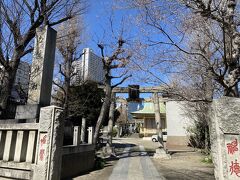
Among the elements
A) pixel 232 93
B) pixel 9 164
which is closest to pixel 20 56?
pixel 9 164

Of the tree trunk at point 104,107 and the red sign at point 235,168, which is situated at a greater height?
the tree trunk at point 104,107

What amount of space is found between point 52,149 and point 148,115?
1122 inches

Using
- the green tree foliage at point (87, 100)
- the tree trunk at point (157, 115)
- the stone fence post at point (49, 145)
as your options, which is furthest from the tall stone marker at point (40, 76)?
the tree trunk at point (157, 115)

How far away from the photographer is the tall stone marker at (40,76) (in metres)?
8.01

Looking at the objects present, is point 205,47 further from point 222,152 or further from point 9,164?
point 9,164

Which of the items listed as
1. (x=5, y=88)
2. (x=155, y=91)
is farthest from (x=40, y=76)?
(x=155, y=91)

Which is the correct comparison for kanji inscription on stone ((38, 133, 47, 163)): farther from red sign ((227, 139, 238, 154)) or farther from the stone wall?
red sign ((227, 139, 238, 154))

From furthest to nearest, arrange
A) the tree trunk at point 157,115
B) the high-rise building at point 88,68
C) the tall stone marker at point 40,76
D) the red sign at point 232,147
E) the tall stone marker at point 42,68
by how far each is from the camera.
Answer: the high-rise building at point 88,68 → the tree trunk at point 157,115 → the tall stone marker at point 42,68 → the tall stone marker at point 40,76 → the red sign at point 232,147

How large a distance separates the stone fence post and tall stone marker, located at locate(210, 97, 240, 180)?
4.23 meters

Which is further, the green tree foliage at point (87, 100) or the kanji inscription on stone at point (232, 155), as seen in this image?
the green tree foliage at point (87, 100)

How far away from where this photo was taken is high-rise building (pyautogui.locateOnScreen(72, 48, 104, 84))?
19.3 m

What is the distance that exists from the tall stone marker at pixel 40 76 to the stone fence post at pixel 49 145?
0.85m

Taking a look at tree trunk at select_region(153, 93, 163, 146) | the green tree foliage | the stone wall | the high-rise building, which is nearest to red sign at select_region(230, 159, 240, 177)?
the stone wall

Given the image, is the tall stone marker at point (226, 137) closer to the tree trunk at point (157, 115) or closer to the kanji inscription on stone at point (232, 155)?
the kanji inscription on stone at point (232, 155)
